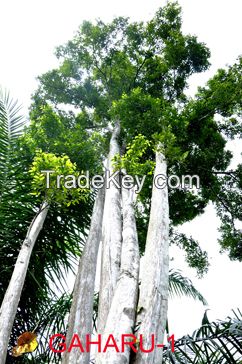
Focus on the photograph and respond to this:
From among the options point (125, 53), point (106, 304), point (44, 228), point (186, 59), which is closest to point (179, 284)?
point (44, 228)

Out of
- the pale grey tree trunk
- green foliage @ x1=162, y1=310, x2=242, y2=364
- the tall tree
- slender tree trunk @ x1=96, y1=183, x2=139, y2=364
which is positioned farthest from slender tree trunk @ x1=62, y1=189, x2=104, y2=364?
green foliage @ x1=162, y1=310, x2=242, y2=364

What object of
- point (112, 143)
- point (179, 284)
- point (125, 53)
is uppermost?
point (125, 53)

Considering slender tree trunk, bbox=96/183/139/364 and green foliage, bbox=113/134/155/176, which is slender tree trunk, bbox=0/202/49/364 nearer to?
slender tree trunk, bbox=96/183/139/364

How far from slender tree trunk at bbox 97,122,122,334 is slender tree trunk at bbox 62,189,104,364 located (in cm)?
47

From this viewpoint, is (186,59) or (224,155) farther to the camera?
(186,59)

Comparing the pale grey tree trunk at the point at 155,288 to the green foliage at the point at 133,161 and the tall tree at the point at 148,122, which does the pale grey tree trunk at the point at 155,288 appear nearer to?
the tall tree at the point at 148,122

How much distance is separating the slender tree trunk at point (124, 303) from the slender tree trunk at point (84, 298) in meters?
0.84

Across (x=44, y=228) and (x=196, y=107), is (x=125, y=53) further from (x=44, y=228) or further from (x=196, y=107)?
(x=44, y=228)

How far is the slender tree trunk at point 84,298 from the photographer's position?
349cm

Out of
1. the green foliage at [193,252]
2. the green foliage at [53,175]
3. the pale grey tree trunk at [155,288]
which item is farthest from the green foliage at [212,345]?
the green foliage at [193,252]

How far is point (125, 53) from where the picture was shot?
34.0 feet

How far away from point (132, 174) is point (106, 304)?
259 cm

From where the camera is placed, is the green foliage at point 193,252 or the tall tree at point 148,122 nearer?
the tall tree at point 148,122

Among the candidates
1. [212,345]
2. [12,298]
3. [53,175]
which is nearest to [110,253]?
[12,298]
